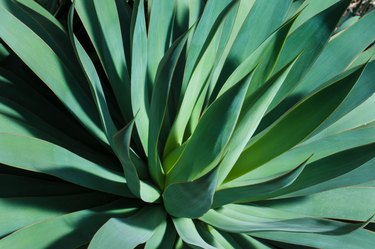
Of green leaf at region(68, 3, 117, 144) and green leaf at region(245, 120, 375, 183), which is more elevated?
green leaf at region(68, 3, 117, 144)

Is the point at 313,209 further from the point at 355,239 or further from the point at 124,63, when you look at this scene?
the point at 124,63

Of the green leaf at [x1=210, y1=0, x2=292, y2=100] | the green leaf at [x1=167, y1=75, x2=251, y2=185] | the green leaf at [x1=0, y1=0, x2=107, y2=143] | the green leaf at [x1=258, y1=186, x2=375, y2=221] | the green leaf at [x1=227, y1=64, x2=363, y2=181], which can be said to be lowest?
the green leaf at [x1=258, y1=186, x2=375, y2=221]

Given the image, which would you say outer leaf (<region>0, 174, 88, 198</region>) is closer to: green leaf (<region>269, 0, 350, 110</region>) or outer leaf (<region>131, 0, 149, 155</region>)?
outer leaf (<region>131, 0, 149, 155</region>)

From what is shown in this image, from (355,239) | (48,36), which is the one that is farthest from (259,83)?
(48,36)

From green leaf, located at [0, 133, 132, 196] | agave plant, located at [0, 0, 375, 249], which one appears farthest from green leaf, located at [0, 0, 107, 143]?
green leaf, located at [0, 133, 132, 196]

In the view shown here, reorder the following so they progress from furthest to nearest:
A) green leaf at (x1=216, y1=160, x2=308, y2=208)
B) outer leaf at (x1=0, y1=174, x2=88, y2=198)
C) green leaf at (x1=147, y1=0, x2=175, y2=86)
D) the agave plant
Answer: green leaf at (x1=147, y1=0, x2=175, y2=86), outer leaf at (x1=0, y1=174, x2=88, y2=198), the agave plant, green leaf at (x1=216, y1=160, x2=308, y2=208)

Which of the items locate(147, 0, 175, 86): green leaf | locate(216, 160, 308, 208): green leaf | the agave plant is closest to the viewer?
locate(216, 160, 308, 208): green leaf

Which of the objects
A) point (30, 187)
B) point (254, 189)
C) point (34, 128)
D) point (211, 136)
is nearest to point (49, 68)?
point (34, 128)

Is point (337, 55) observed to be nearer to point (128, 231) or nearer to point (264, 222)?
point (264, 222)
